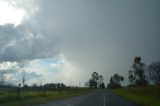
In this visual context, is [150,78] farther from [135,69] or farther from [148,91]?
[148,91]

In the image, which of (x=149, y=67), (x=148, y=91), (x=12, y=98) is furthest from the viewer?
(x=149, y=67)

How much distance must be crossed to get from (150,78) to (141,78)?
8630mm

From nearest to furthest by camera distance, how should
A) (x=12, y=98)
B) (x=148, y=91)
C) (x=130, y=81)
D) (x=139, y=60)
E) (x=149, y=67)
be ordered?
(x=12, y=98) < (x=148, y=91) < (x=139, y=60) < (x=149, y=67) < (x=130, y=81)

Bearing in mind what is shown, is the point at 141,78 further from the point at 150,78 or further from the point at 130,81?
the point at 130,81

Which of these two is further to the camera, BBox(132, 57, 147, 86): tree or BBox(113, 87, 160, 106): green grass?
BBox(132, 57, 147, 86): tree

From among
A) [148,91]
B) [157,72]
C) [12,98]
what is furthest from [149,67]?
[12,98]

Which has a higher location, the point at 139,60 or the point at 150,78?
the point at 139,60

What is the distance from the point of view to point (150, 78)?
417 ft

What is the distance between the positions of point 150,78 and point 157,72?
465 centimetres

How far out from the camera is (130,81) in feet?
472

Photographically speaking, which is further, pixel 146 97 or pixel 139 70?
pixel 139 70

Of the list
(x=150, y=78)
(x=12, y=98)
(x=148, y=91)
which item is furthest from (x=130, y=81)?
(x=12, y=98)

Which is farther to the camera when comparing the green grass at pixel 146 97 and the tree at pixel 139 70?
the tree at pixel 139 70

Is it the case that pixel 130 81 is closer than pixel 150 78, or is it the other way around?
pixel 150 78
